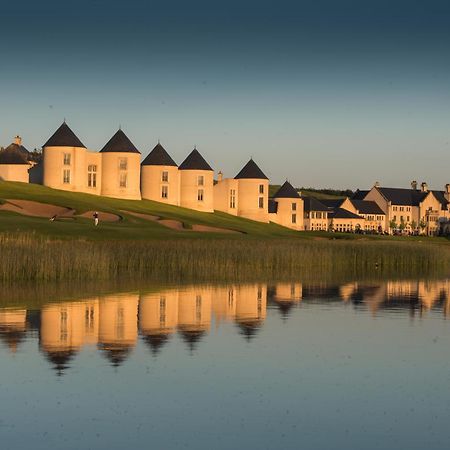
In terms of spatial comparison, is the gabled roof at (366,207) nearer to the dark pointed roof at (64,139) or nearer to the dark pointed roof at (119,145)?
the dark pointed roof at (119,145)

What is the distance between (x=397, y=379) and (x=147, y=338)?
7.32m

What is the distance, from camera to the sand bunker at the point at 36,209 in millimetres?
78188

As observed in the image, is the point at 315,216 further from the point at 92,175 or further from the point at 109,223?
the point at 109,223

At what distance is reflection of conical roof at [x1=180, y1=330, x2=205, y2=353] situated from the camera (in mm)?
23534

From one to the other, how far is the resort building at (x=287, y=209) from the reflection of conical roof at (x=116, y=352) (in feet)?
339

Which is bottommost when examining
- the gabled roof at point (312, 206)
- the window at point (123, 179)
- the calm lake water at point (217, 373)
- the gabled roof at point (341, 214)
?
the calm lake water at point (217, 373)

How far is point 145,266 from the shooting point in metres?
45.1

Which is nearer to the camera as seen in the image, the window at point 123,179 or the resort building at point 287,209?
the window at point 123,179

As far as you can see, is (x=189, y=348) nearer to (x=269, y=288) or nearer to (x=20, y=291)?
(x=20, y=291)

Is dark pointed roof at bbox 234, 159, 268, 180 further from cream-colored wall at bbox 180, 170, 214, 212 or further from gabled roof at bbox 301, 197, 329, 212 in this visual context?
gabled roof at bbox 301, 197, 329, 212

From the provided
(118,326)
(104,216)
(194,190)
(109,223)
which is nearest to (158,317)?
(118,326)

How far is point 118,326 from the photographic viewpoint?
86.1 feet

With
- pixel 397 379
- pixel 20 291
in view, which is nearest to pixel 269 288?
pixel 20 291

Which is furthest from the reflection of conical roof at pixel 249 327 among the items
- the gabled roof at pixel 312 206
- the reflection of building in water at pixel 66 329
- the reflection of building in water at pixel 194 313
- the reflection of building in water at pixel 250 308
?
the gabled roof at pixel 312 206
